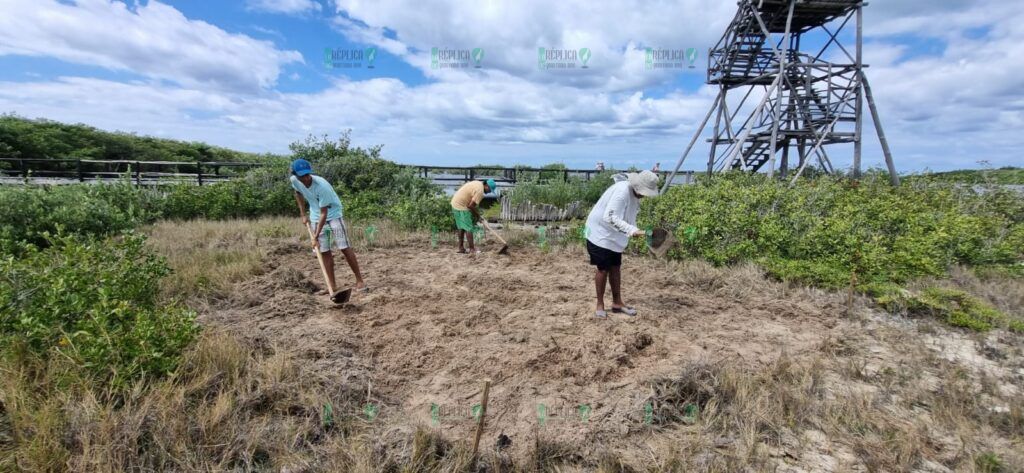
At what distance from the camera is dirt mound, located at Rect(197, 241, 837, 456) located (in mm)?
3234

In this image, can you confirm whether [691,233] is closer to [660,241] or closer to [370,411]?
[660,241]

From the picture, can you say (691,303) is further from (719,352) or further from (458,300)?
(458,300)

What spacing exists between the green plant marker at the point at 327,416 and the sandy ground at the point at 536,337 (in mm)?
326

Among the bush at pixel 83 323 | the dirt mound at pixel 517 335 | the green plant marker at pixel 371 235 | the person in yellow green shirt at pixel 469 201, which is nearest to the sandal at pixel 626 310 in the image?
the dirt mound at pixel 517 335

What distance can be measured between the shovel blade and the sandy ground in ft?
0.33

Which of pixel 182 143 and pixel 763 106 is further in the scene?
pixel 182 143

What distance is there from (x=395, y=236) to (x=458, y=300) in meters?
3.87

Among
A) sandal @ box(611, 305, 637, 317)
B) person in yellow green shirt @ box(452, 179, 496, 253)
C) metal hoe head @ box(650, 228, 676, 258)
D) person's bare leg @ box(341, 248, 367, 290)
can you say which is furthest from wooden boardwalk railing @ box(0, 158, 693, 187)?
sandal @ box(611, 305, 637, 317)

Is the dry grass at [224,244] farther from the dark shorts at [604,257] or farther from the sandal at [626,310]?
the sandal at [626,310]

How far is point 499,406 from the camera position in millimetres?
3197

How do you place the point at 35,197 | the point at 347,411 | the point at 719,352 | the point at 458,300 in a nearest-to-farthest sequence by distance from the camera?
the point at 347,411
the point at 719,352
the point at 458,300
the point at 35,197

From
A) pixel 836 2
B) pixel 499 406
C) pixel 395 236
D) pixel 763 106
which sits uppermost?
pixel 836 2

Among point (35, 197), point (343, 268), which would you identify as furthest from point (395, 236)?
point (35, 197)

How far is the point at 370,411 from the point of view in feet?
10.0
